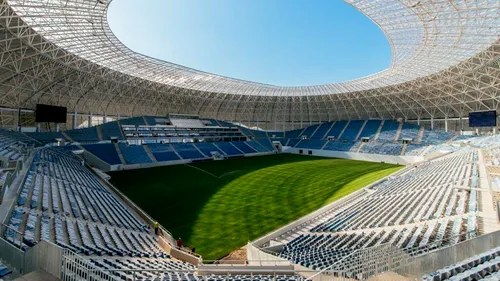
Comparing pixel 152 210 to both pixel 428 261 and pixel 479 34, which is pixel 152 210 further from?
pixel 479 34

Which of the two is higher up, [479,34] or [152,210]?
[479,34]

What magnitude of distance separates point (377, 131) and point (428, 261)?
59031mm

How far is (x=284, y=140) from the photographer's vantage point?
232 feet

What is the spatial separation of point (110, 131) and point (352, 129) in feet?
163

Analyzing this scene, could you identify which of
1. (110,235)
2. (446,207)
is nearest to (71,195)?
(110,235)

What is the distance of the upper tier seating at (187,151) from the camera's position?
165 ft

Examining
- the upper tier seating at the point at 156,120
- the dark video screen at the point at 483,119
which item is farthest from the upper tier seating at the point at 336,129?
the upper tier seating at the point at 156,120

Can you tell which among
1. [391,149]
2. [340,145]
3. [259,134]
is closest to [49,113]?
[259,134]

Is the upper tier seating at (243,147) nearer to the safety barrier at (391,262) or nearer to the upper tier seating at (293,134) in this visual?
the upper tier seating at (293,134)

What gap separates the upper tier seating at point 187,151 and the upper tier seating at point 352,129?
32.2 meters

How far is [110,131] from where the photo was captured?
4900 cm

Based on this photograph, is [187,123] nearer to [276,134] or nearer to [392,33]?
[276,134]

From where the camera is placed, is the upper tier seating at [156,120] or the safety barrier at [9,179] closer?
the safety barrier at [9,179]

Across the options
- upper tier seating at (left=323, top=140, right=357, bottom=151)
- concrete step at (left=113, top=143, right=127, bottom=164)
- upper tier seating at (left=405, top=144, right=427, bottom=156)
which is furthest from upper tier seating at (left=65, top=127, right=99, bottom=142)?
Result: upper tier seating at (left=405, top=144, right=427, bottom=156)
